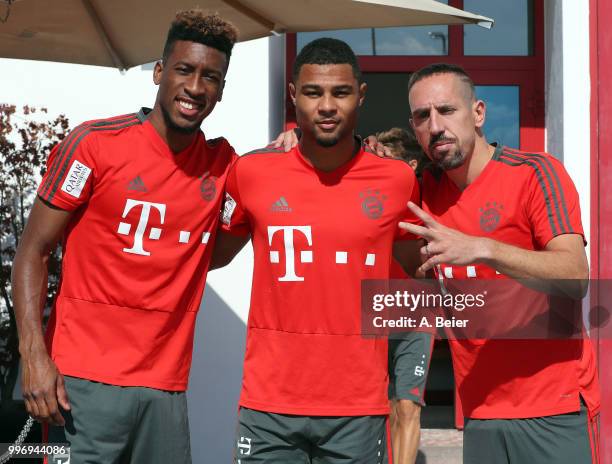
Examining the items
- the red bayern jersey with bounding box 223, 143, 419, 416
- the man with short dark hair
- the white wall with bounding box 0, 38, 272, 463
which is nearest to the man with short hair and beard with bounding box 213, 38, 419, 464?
the red bayern jersey with bounding box 223, 143, 419, 416

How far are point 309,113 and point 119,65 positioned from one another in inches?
65.1

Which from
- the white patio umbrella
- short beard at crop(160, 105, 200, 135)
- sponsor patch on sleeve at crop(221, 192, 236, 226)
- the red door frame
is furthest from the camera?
the red door frame

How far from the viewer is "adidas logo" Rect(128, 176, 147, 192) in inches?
113

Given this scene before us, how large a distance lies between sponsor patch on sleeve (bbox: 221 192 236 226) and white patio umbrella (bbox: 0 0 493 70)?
1.04m

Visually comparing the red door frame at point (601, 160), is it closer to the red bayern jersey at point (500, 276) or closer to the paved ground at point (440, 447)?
the paved ground at point (440, 447)

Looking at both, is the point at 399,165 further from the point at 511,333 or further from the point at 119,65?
the point at 119,65

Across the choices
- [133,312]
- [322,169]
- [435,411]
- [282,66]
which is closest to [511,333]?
[322,169]

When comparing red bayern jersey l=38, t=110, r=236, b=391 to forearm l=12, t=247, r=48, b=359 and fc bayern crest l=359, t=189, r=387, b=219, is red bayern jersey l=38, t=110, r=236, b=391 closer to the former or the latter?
forearm l=12, t=247, r=48, b=359

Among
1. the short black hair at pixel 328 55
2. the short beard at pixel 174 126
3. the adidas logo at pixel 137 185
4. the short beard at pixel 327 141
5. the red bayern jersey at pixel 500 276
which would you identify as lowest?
the red bayern jersey at pixel 500 276

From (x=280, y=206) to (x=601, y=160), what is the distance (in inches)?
115

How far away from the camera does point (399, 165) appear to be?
302cm

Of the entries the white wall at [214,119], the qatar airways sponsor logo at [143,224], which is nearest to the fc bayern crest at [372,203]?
the qatar airways sponsor logo at [143,224]

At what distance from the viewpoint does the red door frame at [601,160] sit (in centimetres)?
498

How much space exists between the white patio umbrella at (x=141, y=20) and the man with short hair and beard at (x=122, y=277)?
29.0 inches
